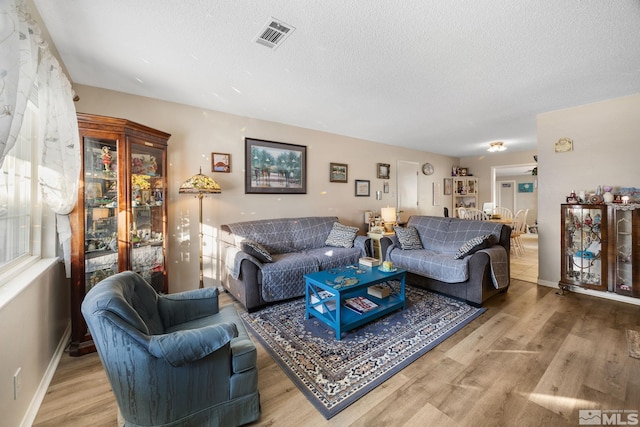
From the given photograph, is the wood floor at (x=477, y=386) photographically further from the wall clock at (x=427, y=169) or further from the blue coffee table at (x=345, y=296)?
the wall clock at (x=427, y=169)

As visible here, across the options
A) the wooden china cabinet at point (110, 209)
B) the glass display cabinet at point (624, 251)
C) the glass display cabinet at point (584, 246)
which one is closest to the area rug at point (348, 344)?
the wooden china cabinet at point (110, 209)

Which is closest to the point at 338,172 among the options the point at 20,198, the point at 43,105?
the point at 43,105

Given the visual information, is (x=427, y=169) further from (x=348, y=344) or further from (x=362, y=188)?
(x=348, y=344)

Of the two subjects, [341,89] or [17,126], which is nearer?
[17,126]

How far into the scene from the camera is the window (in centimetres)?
150

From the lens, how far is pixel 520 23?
1.74m

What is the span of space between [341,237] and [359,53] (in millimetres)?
2460

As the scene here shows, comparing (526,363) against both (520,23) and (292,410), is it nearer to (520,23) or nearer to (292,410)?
(292,410)

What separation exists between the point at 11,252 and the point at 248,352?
1670mm

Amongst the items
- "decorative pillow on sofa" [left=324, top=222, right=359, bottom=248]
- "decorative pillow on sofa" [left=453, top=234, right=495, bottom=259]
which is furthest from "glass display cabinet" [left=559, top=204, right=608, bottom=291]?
"decorative pillow on sofa" [left=324, top=222, right=359, bottom=248]

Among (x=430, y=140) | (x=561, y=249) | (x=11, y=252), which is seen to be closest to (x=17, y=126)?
(x=11, y=252)

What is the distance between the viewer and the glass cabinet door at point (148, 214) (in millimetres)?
2492

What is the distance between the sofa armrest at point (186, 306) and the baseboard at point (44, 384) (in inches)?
29.6

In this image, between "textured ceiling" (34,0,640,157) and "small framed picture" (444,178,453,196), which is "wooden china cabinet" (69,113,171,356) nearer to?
"textured ceiling" (34,0,640,157)
